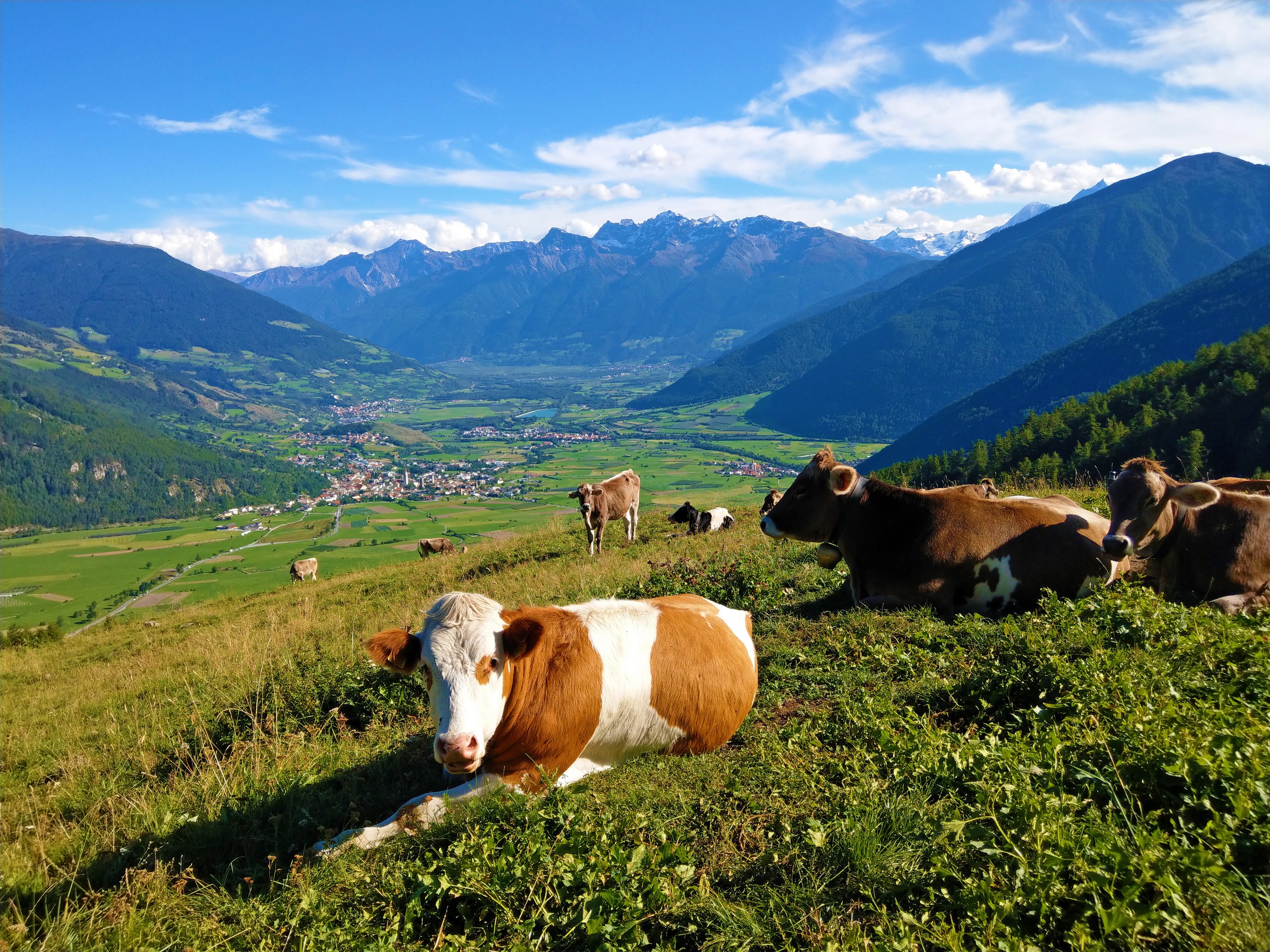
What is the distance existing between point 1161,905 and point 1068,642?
140 inches

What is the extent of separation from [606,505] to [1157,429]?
147ft

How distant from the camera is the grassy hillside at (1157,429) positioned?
134 feet

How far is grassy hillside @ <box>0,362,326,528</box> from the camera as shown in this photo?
127500 mm

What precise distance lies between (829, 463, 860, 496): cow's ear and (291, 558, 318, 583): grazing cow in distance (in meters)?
27.8

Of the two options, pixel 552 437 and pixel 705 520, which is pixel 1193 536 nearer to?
pixel 705 520

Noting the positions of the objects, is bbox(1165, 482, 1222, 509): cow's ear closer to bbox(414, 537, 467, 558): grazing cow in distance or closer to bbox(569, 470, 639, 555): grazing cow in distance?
bbox(569, 470, 639, 555): grazing cow in distance

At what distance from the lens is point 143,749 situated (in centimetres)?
727

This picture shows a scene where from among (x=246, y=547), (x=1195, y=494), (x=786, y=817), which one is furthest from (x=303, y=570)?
(x=246, y=547)

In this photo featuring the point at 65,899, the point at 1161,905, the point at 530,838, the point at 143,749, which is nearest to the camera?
the point at 1161,905

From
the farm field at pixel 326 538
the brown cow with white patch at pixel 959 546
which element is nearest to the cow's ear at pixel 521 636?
the brown cow with white patch at pixel 959 546

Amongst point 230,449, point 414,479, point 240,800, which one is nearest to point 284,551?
point 414,479

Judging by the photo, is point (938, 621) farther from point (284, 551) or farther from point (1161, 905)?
point (284, 551)

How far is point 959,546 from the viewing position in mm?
7945

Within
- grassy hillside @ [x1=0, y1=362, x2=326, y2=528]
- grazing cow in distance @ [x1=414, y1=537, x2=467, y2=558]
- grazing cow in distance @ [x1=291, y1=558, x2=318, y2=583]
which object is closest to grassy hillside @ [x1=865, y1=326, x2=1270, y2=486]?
grazing cow in distance @ [x1=414, y1=537, x2=467, y2=558]
